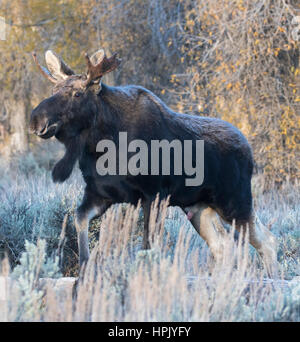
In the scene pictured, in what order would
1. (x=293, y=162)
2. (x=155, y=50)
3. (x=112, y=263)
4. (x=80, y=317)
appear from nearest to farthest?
(x=80, y=317) → (x=112, y=263) → (x=293, y=162) → (x=155, y=50)

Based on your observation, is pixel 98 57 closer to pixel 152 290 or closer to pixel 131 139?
pixel 131 139

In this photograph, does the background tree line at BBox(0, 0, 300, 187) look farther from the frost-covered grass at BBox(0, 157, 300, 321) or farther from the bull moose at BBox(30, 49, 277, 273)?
the frost-covered grass at BBox(0, 157, 300, 321)

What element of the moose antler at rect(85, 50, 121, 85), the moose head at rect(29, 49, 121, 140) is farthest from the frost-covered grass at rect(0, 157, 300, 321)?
the moose antler at rect(85, 50, 121, 85)

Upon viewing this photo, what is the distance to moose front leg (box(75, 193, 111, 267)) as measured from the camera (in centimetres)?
516

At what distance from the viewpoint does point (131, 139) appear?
5180 millimetres

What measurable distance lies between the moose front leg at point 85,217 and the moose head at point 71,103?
61 centimetres

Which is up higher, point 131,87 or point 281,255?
point 131,87

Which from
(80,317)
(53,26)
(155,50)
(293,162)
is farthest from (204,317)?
(53,26)

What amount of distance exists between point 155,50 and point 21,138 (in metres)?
6.30

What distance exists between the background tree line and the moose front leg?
617 cm

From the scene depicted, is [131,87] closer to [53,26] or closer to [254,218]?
[254,218]

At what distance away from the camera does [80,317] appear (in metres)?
3.49

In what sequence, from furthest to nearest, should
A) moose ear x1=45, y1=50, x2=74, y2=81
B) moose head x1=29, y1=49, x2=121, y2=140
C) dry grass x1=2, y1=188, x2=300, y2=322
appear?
moose ear x1=45, y1=50, x2=74, y2=81, moose head x1=29, y1=49, x2=121, y2=140, dry grass x1=2, y1=188, x2=300, y2=322
